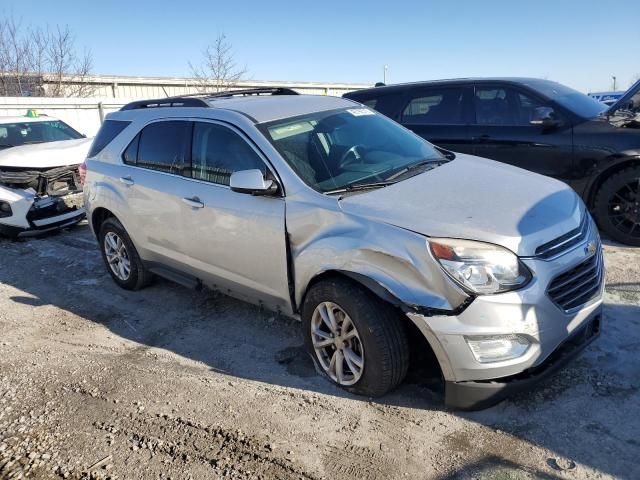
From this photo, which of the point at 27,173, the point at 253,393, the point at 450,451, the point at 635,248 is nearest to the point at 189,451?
the point at 253,393

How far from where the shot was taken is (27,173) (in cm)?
771

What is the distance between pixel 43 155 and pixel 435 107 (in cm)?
583

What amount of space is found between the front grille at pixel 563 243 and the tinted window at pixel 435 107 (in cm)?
359

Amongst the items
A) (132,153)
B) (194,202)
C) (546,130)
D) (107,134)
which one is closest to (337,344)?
(194,202)

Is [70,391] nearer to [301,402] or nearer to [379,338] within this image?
[301,402]

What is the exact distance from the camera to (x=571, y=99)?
6.10 metres

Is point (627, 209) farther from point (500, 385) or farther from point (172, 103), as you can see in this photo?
point (172, 103)

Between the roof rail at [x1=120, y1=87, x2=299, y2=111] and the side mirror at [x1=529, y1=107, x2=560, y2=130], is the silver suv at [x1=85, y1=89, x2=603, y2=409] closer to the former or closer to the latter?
the roof rail at [x1=120, y1=87, x2=299, y2=111]

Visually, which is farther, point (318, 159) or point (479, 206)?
point (318, 159)

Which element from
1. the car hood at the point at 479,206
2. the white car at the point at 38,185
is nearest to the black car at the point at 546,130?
the car hood at the point at 479,206

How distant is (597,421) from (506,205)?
1.28 metres

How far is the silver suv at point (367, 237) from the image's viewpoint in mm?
2756

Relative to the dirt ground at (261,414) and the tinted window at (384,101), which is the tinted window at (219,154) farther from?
the tinted window at (384,101)

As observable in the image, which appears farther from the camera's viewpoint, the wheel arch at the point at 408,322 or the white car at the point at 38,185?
→ the white car at the point at 38,185
